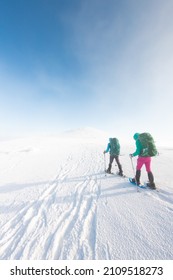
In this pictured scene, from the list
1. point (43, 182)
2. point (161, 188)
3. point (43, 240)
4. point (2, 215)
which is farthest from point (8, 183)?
point (161, 188)

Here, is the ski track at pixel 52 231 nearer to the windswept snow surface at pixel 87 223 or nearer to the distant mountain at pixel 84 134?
the windswept snow surface at pixel 87 223

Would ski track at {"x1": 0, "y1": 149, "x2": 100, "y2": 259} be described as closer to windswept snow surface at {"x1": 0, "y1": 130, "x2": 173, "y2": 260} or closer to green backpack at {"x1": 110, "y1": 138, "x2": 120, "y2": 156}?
windswept snow surface at {"x1": 0, "y1": 130, "x2": 173, "y2": 260}

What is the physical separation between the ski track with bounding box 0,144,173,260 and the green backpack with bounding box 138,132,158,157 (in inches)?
54.6

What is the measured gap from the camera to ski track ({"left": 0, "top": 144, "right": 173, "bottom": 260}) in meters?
2.50

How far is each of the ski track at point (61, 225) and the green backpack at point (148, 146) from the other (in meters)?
1.39

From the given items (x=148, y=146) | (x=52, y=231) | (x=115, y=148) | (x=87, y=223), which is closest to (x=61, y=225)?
(x=52, y=231)

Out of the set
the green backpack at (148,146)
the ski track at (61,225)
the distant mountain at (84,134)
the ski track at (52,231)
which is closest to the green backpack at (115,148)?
the ski track at (61,225)

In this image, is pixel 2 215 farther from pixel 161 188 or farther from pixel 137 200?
pixel 161 188

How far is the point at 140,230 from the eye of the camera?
9.50 ft

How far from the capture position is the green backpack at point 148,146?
15.6 ft
